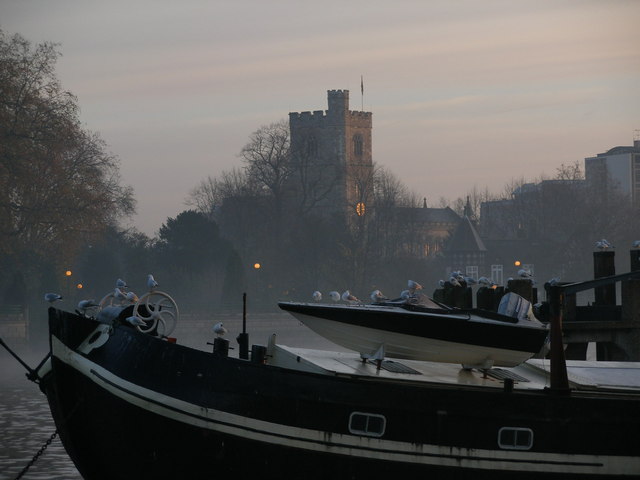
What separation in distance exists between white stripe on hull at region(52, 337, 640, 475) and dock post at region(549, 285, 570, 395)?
0.82 metres

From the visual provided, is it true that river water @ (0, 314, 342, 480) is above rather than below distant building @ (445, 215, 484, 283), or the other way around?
below

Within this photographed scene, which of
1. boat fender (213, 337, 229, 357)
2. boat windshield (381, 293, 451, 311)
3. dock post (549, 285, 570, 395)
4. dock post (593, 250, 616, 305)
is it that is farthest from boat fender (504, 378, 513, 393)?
dock post (593, 250, 616, 305)

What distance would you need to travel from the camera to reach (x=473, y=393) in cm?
1559

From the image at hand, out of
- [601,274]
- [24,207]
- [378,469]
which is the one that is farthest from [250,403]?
[24,207]

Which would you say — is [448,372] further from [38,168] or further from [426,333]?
[38,168]

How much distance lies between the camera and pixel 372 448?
1534 cm

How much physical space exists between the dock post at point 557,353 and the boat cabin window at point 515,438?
673 millimetres

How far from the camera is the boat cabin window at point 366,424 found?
50.3 feet

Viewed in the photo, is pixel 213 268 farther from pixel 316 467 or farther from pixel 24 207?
pixel 316 467

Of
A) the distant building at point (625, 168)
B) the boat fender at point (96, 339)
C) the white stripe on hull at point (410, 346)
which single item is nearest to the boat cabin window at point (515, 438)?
the white stripe on hull at point (410, 346)

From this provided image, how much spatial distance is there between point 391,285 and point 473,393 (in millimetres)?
86562

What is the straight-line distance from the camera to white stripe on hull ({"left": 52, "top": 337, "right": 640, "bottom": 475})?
15305 mm

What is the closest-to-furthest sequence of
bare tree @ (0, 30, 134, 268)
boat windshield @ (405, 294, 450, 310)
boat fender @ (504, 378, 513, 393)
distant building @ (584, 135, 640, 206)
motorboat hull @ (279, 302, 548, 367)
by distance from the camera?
boat fender @ (504, 378, 513, 393) < motorboat hull @ (279, 302, 548, 367) < boat windshield @ (405, 294, 450, 310) < bare tree @ (0, 30, 134, 268) < distant building @ (584, 135, 640, 206)

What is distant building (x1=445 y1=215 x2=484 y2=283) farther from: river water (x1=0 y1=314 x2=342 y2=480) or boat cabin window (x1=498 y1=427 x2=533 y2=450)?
boat cabin window (x1=498 y1=427 x2=533 y2=450)
